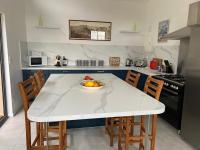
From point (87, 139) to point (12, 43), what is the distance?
89.6 inches

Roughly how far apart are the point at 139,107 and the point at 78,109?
504mm

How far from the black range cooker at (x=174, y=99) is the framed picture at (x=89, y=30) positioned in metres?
2.21

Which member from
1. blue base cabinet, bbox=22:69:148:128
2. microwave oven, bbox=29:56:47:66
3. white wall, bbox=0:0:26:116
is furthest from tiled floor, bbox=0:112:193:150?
microwave oven, bbox=29:56:47:66

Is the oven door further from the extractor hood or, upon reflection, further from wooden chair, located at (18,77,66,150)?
wooden chair, located at (18,77,66,150)

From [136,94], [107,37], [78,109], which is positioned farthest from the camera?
[107,37]

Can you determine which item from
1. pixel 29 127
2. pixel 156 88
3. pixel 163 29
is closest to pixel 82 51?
pixel 163 29

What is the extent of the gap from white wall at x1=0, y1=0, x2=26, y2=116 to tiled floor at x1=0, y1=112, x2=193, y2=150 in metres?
0.53

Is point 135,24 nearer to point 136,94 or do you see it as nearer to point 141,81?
point 141,81

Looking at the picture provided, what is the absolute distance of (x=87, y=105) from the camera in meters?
1.42

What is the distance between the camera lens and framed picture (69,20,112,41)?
4379 mm

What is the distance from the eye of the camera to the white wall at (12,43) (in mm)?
3000

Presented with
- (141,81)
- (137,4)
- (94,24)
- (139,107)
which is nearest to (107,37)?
(94,24)

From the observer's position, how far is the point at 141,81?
388 centimetres

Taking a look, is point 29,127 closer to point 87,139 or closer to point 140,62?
point 87,139
